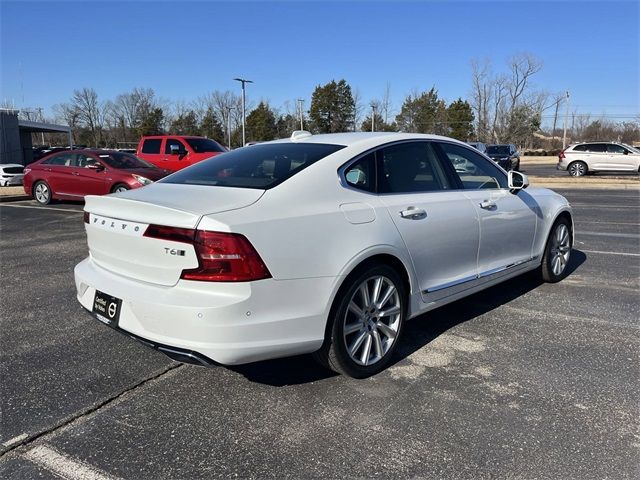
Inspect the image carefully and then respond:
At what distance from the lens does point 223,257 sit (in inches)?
106

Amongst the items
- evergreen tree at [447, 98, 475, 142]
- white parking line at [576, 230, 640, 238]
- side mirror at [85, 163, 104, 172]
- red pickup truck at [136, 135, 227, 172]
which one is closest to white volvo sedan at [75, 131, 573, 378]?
white parking line at [576, 230, 640, 238]

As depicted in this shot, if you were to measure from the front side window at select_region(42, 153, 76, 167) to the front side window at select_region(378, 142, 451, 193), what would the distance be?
1217 centimetres

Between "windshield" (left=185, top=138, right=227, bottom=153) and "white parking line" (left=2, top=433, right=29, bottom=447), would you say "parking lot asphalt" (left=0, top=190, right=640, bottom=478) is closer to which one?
"white parking line" (left=2, top=433, right=29, bottom=447)

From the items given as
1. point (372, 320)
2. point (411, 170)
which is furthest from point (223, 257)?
point (411, 170)

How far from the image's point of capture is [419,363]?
3662 millimetres

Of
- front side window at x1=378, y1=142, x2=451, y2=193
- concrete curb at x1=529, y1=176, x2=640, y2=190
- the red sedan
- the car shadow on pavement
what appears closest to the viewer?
the car shadow on pavement

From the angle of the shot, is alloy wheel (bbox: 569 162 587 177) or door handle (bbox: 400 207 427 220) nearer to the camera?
door handle (bbox: 400 207 427 220)

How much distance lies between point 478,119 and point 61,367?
5887 cm

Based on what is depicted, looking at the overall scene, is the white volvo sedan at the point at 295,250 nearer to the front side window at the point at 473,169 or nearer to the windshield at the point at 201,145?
the front side window at the point at 473,169

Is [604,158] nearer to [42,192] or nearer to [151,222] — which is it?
[42,192]

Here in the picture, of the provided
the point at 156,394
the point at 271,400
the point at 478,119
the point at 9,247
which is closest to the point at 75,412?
the point at 156,394

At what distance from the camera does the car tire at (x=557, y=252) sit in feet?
18.1

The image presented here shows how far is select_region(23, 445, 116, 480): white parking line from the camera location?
94.9 inches

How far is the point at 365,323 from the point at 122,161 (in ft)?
38.3
